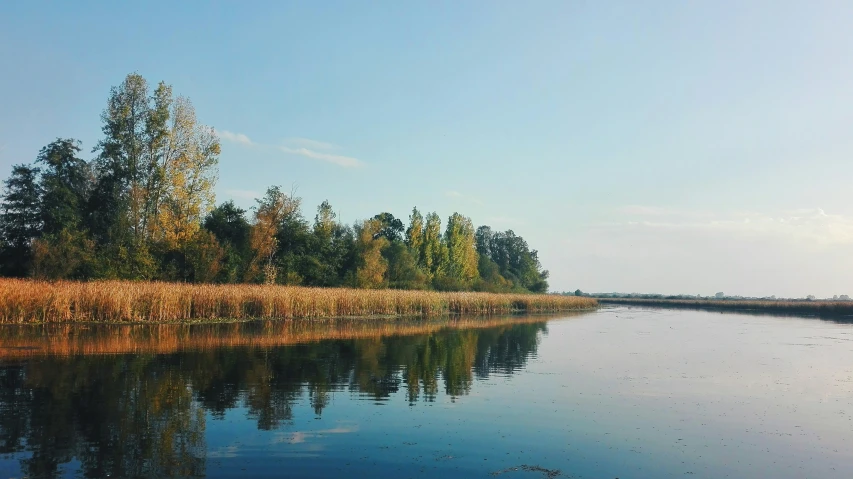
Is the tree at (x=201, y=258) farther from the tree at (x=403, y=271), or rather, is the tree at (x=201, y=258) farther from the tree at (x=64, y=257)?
the tree at (x=403, y=271)

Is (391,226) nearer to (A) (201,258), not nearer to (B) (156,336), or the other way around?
(A) (201,258)

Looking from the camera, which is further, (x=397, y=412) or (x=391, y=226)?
(x=391, y=226)

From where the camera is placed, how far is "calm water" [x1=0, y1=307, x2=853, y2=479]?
955 centimetres

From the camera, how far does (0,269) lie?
144 ft

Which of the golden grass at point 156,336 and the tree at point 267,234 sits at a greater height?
the tree at point 267,234

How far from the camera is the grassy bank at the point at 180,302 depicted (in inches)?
1132

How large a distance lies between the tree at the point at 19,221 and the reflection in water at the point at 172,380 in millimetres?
21392

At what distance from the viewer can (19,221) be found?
47281mm

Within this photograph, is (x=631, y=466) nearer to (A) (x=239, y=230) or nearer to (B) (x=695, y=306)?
(A) (x=239, y=230)

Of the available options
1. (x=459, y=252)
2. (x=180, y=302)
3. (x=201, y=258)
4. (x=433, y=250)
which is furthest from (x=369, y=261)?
(x=180, y=302)

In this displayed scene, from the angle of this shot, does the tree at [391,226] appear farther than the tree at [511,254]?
No

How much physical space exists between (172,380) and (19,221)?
4104 centimetres

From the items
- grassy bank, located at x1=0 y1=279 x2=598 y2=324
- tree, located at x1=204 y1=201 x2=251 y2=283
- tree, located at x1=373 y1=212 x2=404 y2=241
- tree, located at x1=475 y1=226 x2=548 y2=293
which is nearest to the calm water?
grassy bank, located at x1=0 y1=279 x2=598 y2=324

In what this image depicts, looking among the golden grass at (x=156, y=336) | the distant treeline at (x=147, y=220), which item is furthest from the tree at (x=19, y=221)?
the golden grass at (x=156, y=336)
